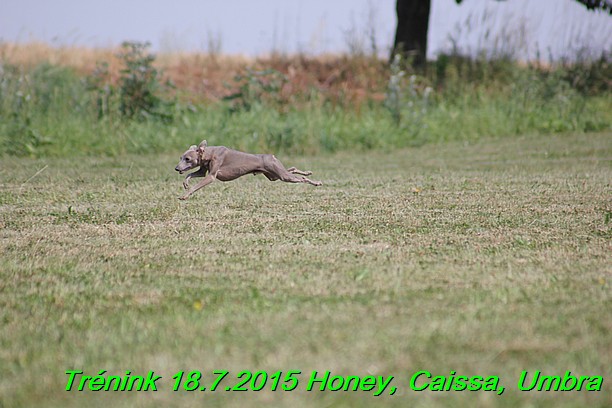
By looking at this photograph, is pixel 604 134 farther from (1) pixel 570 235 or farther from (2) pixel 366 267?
(2) pixel 366 267

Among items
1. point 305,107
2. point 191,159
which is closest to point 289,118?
point 305,107

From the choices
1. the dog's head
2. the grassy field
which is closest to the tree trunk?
the grassy field

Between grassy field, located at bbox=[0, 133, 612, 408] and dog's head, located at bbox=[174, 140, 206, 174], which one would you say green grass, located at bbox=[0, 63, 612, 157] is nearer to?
grassy field, located at bbox=[0, 133, 612, 408]

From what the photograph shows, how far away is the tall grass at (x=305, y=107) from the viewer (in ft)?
29.4

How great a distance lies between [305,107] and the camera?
10.9 m

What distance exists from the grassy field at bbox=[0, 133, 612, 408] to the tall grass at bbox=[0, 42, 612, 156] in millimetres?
3044

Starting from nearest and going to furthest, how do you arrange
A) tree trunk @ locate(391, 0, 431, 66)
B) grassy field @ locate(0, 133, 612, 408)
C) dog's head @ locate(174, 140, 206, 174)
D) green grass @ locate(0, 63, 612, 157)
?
grassy field @ locate(0, 133, 612, 408) → dog's head @ locate(174, 140, 206, 174) → green grass @ locate(0, 63, 612, 157) → tree trunk @ locate(391, 0, 431, 66)

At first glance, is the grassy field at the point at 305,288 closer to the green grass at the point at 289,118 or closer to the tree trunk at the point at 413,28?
the green grass at the point at 289,118

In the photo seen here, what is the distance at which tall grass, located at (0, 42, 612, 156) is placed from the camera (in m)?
8.95

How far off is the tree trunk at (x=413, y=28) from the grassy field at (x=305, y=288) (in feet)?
27.9

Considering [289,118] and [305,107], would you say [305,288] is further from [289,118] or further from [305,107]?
[305,107]

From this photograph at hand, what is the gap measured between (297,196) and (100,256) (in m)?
2.11

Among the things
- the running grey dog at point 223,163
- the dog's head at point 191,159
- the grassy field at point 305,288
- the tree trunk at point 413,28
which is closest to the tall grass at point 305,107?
the tree trunk at point 413,28

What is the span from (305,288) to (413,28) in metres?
11.8
